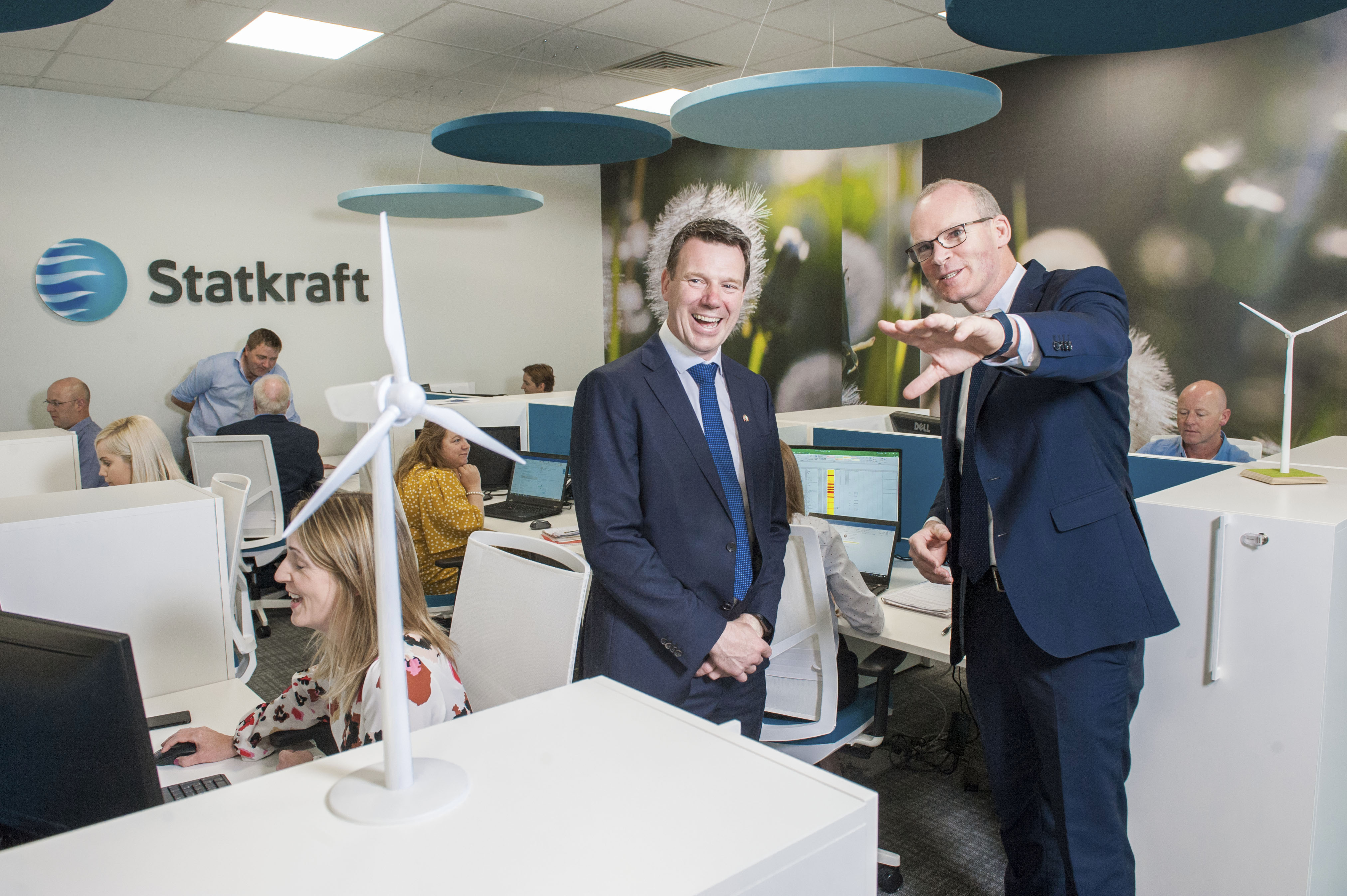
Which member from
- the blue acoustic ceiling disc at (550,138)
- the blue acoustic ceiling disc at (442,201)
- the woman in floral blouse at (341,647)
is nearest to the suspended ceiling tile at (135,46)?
the blue acoustic ceiling disc at (442,201)

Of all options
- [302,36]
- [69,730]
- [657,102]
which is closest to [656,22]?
[657,102]

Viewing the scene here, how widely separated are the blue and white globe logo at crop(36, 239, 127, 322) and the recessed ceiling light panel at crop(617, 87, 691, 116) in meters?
3.69

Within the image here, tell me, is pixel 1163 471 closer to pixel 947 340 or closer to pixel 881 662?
pixel 881 662

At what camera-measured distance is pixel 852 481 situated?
120 inches

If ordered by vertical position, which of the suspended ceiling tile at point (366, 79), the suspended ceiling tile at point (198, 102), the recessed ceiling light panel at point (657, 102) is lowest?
the suspended ceiling tile at point (198, 102)

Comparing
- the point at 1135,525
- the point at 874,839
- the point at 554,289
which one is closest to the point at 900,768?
the point at 1135,525

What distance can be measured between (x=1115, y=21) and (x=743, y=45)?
3452 mm

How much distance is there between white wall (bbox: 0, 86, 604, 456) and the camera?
5879 mm

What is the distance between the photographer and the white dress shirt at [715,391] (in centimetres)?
186

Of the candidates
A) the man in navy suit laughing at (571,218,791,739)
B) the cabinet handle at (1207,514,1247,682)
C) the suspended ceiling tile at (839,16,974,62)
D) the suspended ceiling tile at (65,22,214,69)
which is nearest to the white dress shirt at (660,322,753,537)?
the man in navy suit laughing at (571,218,791,739)

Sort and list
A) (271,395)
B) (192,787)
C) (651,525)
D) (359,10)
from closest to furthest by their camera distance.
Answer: (192,787) < (651,525) < (359,10) < (271,395)

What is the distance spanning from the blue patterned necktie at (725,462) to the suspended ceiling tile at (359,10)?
A: 349 cm

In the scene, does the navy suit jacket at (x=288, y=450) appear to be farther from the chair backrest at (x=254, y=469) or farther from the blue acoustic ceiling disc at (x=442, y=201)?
the blue acoustic ceiling disc at (x=442, y=201)

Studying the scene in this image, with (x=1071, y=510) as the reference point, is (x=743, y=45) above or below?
above
